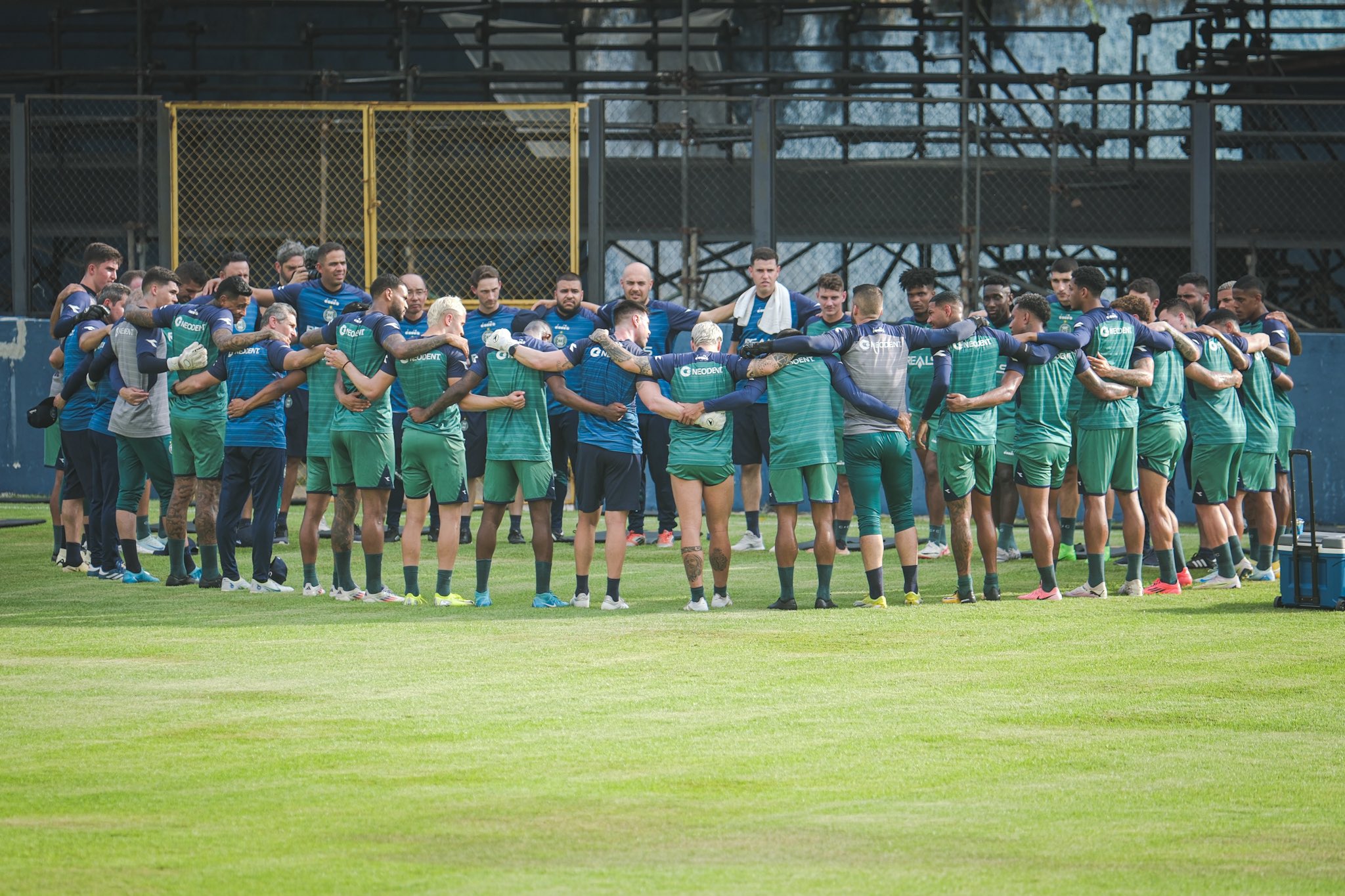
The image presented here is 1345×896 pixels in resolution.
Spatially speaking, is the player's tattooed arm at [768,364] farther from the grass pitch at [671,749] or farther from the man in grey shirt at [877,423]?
the grass pitch at [671,749]

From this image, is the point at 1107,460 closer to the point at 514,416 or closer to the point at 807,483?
the point at 807,483

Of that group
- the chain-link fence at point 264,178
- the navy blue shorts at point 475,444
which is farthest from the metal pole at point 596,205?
the navy blue shorts at point 475,444

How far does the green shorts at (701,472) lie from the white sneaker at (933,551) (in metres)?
3.65

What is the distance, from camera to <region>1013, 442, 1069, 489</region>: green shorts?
1188 centimetres

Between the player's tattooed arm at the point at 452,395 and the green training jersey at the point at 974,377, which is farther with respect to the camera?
the green training jersey at the point at 974,377

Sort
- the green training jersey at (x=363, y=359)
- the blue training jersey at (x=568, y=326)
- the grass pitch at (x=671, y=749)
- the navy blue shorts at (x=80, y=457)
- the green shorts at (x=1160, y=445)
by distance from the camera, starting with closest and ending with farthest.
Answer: the grass pitch at (x=671, y=749)
the green training jersey at (x=363, y=359)
the green shorts at (x=1160, y=445)
the navy blue shorts at (x=80, y=457)
the blue training jersey at (x=568, y=326)

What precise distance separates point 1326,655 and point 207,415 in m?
7.52

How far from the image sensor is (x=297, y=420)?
14.9m

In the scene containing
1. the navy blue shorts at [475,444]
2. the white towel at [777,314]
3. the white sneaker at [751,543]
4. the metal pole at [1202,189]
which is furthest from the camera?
the metal pole at [1202,189]

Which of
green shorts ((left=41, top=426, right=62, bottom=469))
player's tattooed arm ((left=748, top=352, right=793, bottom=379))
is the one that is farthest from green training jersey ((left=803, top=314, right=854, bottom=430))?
green shorts ((left=41, top=426, right=62, bottom=469))

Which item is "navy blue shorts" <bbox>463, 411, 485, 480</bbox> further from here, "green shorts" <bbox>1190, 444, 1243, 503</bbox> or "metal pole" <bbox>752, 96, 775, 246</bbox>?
"green shorts" <bbox>1190, 444, 1243, 503</bbox>

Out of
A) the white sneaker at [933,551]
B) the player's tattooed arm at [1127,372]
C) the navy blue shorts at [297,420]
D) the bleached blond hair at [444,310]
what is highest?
the bleached blond hair at [444,310]

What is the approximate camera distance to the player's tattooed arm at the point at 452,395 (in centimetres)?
1118

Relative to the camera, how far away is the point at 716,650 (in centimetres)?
955
